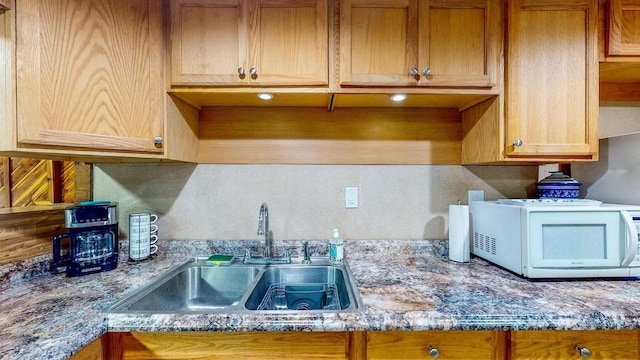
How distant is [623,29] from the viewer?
133cm

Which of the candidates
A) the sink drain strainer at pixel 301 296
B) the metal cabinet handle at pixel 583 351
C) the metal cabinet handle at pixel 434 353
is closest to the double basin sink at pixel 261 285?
the sink drain strainer at pixel 301 296

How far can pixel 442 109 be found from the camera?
166 centimetres

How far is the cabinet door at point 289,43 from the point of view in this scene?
130 centimetres

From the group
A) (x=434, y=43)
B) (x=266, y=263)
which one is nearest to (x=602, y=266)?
(x=434, y=43)

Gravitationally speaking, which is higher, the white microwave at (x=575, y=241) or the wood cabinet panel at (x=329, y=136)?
the wood cabinet panel at (x=329, y=136)

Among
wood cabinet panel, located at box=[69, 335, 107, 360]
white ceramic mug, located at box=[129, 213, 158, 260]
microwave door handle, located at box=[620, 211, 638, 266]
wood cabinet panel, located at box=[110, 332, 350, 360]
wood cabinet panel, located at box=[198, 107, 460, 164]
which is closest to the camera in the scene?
wood cabinet panel, located at box=[69, 335, 107, 360]

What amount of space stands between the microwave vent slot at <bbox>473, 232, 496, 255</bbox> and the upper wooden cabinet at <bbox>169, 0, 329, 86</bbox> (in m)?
1.06

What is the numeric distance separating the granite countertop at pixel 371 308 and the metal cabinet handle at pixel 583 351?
0.10m

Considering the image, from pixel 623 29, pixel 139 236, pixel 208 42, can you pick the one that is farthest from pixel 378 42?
pixel 139 236

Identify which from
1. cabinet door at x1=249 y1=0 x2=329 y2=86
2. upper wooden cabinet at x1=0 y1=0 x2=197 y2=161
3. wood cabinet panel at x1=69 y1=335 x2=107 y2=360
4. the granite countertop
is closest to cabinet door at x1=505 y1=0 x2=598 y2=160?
the granite countertop

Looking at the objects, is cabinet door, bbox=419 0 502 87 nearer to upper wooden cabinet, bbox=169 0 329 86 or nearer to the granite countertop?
upper wooden cabinet, bbox=169 0 329 86

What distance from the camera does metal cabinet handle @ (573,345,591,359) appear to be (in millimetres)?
963

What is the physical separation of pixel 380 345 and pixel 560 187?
4.01 ft

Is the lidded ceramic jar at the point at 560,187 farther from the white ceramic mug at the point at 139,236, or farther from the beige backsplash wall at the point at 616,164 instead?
the white ceramic mug at the point at 139,236
